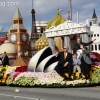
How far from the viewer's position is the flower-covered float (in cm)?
1389

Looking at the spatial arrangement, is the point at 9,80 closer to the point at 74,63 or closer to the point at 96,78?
the point at 74,63

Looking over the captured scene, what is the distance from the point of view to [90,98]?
32.8 feet

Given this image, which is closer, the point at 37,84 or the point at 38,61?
the point at 37,84

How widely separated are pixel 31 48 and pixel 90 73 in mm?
68041

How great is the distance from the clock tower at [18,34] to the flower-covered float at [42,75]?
66.9m

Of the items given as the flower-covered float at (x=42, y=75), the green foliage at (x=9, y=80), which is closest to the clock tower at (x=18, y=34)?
the flower-covered float at (x=42, y=75)

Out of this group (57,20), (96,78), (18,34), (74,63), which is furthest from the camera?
(18,34)

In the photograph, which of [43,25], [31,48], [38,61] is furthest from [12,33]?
[38,61]

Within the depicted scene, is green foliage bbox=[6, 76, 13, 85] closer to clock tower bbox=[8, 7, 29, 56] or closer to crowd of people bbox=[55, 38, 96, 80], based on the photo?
crowd of people bbox=[55, 38, 96, 80]

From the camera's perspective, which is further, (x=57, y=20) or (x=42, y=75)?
(x=57, y=20)

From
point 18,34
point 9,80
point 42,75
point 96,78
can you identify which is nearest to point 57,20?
point 18,34

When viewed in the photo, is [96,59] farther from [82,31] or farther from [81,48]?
[82,31]

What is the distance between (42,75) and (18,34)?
69942 mm

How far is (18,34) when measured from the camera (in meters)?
83.6
